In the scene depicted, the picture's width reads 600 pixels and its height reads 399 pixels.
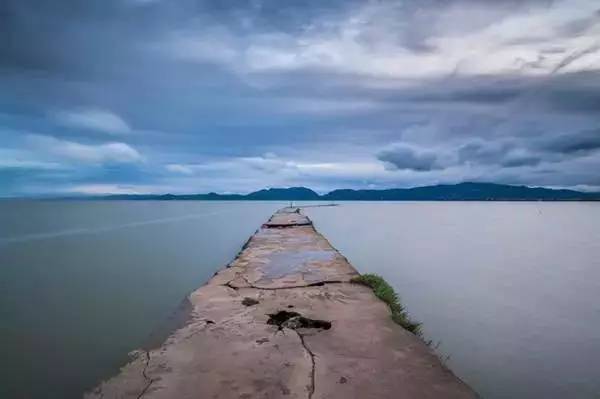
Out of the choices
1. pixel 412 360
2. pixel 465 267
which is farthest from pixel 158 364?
pixel 465 267

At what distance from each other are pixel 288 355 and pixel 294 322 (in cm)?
158

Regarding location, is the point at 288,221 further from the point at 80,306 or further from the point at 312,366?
the point at 312,366

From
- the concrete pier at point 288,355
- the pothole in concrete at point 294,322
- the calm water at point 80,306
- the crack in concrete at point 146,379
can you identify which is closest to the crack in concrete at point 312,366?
the concrete pier at point 288,355

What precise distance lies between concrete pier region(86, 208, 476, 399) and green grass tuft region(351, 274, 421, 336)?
292 millimetres

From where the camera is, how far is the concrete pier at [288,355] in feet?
15.6

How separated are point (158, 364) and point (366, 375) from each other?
8.81 feet

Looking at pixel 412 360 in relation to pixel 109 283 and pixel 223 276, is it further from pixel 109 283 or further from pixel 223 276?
pixel 109 283

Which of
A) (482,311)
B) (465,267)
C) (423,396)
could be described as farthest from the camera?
(465,267)

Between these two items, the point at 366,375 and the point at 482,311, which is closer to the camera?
the point at 366,375

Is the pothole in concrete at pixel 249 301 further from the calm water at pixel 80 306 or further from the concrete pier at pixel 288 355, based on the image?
the calm water at pixel 80 306

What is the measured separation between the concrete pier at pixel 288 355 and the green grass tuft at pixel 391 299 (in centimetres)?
29

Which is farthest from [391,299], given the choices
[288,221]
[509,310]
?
[288,221]

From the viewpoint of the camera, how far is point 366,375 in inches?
201

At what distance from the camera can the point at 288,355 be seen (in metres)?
5.80
